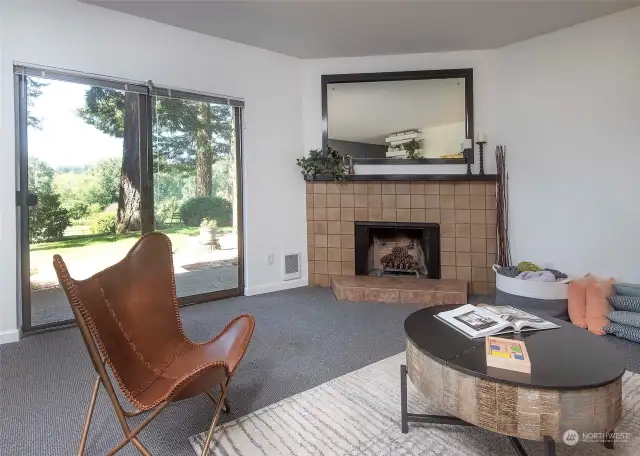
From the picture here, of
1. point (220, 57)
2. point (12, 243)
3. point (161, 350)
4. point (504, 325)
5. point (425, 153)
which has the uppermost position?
point (220, 57)

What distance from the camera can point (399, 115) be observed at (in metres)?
3.91

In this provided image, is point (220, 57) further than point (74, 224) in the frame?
Yes

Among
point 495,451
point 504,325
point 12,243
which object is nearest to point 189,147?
point 12,243

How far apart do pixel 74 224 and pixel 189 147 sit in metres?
1.15

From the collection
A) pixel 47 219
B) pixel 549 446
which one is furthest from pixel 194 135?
pixel 549 446

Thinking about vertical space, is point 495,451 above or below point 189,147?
below

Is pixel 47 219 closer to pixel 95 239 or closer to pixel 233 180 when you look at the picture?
pixel 95 239

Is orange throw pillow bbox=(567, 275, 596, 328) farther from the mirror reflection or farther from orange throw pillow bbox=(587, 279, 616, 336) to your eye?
the mirror reflection

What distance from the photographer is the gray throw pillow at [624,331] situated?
2.47m

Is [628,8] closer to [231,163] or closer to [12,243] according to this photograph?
[231,163]

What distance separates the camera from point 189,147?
3.46 m

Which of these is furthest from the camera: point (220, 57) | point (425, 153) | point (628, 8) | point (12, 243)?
point (425, 153)

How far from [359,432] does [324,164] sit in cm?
281
